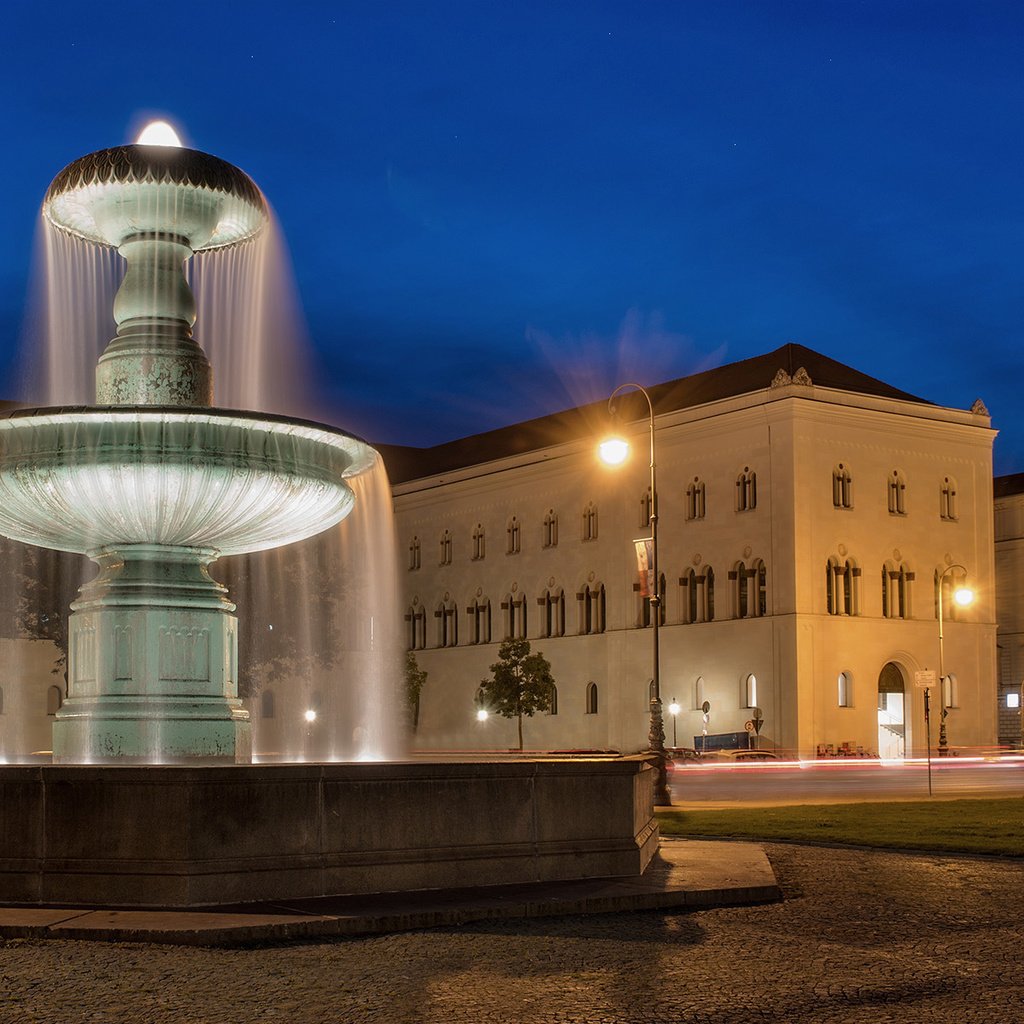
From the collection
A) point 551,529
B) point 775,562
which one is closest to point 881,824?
point 775,562

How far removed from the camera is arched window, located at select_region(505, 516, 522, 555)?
8256 centimetres

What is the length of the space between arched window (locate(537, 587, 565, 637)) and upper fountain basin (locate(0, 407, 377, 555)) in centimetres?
6414

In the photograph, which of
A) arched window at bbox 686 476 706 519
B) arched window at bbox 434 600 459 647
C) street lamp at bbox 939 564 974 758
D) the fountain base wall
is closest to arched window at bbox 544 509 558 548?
arched window at bbox 434 600 459 647

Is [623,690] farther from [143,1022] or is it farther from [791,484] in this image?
[143,1022]

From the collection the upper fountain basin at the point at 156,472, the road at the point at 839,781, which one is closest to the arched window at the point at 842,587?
the road at the point at 839,781

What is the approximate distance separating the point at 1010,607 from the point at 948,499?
14290 mm

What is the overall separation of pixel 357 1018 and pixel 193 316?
31.2 feet

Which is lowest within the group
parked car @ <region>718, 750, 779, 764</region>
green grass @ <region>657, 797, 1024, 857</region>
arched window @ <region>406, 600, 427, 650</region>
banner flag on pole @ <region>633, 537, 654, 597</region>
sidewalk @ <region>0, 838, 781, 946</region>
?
parked car @ <region>718, 750, 779, 764</region>

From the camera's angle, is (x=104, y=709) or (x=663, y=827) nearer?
(x=104, y=709)

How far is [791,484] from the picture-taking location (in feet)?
214

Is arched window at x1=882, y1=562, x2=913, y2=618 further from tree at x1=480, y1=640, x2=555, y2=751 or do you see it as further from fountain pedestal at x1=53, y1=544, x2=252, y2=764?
fountain pedestal at x1=53, y1=544, x2=252, y2=764

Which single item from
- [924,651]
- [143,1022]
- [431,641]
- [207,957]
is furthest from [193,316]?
[431,641]

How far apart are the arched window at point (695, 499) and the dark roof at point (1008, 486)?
19944 millimetres

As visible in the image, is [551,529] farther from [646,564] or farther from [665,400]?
[646,564]
